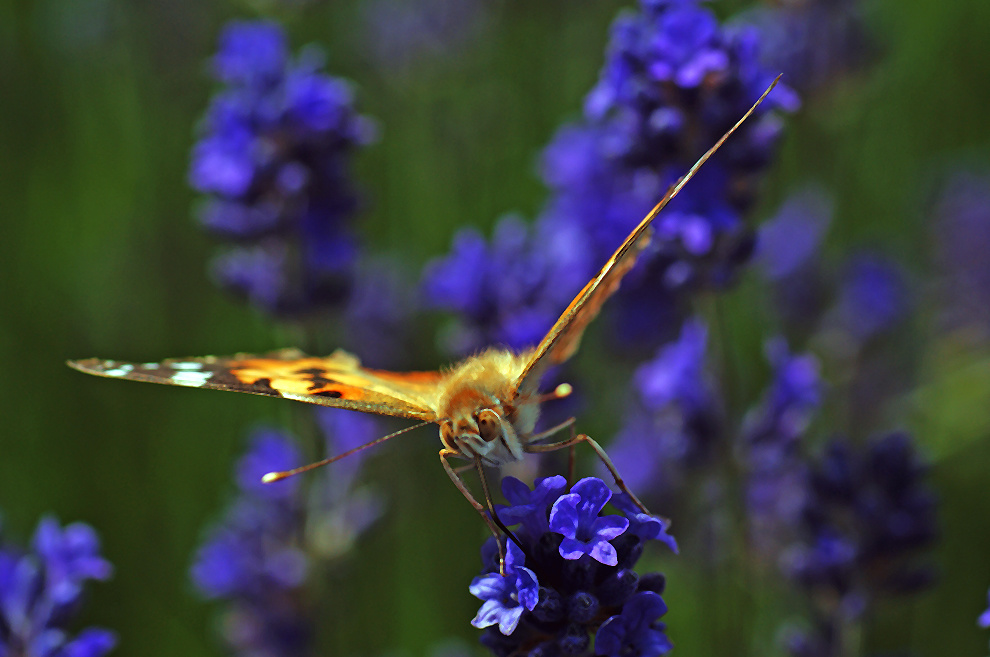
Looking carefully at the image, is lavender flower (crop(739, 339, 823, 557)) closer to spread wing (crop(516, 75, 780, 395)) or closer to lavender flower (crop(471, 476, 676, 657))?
spread wing (crop(516, 75, 780, 395))

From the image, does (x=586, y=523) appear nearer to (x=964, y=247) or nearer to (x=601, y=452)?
(x=601, y=452)

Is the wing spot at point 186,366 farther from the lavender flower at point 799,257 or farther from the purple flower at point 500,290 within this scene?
the lavender flower at point 799,257

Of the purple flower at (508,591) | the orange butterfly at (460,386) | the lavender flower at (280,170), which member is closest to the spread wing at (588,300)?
the orange butterfly at (460,386)

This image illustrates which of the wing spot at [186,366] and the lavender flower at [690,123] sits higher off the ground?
the lavender flower at [690,123]

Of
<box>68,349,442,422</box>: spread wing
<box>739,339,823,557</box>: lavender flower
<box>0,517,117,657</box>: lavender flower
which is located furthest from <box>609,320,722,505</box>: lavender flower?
<box>0,517,117,657</box>: lavender flower

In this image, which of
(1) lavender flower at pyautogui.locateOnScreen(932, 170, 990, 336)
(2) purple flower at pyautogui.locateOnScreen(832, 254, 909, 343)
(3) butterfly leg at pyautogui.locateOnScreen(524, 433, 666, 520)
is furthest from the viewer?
(1) lavender flower at pyautogui.locateOnScreen(932, 170, 990, 336)

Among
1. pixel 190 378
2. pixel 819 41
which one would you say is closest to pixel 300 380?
pixel 190 378

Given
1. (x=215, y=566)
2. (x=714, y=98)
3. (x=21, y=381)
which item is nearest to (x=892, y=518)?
(x=714, y=98)
